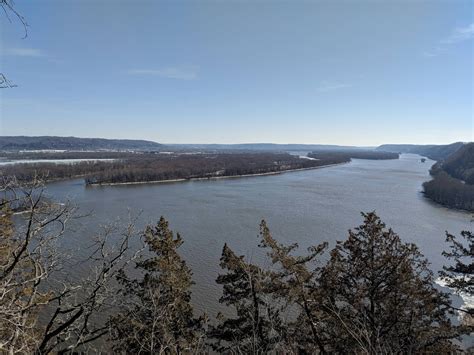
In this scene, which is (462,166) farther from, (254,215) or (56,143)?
→ (56,143)

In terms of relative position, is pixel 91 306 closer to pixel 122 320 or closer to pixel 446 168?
pixel 122 320

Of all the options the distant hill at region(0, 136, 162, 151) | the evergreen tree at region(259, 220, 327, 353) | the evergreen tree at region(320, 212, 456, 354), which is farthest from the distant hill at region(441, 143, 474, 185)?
the distant hill at region(0, 136, 162, 151)

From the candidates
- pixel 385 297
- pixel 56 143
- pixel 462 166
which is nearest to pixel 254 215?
pixel 385 297

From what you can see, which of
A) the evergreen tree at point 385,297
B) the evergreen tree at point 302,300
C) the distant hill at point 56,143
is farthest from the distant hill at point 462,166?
the distant hill at point 56,143

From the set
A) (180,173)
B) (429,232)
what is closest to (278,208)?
(429,232)

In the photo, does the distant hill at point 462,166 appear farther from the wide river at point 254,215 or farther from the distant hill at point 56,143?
the distant hill at point 56,143
